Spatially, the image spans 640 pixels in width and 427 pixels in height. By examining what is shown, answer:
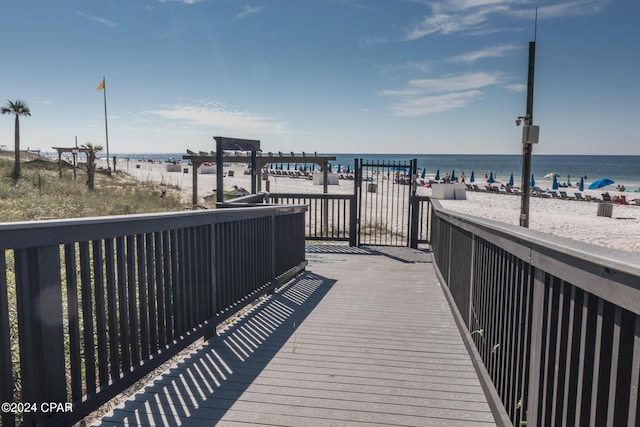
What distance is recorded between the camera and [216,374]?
3521mm

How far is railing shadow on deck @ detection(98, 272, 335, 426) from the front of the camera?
2.88 meters

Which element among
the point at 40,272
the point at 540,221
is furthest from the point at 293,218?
the point at 540,221

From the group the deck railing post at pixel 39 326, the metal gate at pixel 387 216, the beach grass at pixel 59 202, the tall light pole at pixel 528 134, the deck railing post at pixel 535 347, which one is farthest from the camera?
the tall light pole at pixel 528 134

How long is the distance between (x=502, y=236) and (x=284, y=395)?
183 cm

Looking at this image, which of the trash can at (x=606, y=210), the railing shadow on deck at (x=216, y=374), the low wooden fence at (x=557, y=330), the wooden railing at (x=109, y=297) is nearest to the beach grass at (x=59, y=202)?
the railing shadow on deck at (x=216, y=374)

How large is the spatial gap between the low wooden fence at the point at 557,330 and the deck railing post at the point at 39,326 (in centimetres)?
236

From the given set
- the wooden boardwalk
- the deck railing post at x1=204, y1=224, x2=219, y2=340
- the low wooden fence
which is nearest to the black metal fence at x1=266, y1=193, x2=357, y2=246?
the wooden boardwalk

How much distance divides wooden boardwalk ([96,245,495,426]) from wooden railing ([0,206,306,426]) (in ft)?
0.86

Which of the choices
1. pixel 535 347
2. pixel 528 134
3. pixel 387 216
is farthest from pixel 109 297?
pixel 387 216

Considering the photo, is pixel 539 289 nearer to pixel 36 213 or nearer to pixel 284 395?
pixel 284 395

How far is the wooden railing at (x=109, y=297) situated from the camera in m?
2.20

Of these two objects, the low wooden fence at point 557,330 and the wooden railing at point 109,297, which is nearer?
the low wooden fence at point 557,330

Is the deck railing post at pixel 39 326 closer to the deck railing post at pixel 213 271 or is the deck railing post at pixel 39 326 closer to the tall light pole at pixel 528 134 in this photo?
the deck railing post at pixel 213 271

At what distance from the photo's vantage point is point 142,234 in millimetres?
3006
